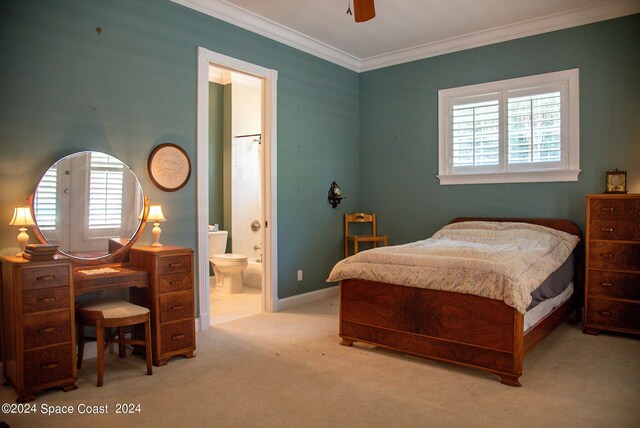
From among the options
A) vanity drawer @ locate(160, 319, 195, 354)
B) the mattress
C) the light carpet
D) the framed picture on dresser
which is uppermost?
the framed picture on dresser

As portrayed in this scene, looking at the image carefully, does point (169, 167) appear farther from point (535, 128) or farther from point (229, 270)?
Answer: point (535, 128)

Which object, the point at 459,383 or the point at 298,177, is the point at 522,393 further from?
the point at 298,177

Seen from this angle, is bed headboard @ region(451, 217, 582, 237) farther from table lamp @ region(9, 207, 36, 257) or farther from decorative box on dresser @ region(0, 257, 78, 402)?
table lamp @ region(9, 207, 36, 257)

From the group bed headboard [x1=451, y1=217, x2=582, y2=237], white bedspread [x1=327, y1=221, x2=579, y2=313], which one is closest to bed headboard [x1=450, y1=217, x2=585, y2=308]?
bed headboard [x1=451, y1=217, x2=582, y2=237]

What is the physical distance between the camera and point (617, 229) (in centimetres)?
360

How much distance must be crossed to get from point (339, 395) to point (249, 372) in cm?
67

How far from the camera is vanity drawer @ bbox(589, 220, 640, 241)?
139 inches

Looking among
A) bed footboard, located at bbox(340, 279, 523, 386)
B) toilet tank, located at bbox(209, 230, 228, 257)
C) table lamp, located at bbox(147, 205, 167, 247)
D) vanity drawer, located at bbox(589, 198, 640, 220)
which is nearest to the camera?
bed footboard, located at bbox(340, 279, 523, 386)

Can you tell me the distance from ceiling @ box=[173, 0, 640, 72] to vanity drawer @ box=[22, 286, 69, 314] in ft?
7.89

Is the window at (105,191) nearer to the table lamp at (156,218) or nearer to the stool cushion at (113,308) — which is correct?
the table lamp at (156,218)

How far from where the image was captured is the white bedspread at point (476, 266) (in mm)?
2756

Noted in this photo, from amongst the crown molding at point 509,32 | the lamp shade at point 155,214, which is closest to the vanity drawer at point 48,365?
the lamp shade at point 155,214

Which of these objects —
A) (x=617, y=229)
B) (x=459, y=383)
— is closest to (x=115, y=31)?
(x=459, y=383)

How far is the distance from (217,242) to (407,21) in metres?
3.44
